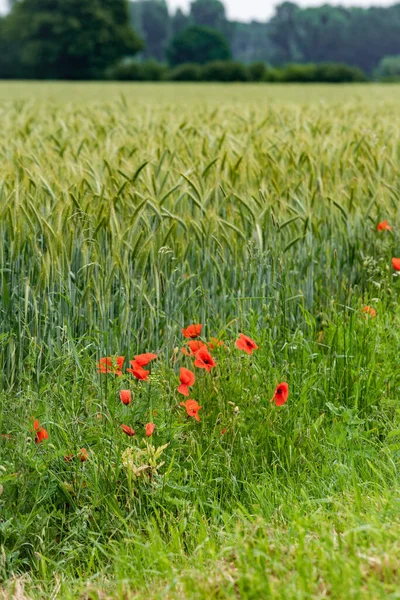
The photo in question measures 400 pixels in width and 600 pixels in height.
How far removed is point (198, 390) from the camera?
2.58 metres

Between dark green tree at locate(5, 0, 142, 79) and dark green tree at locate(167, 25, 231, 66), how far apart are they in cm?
1571

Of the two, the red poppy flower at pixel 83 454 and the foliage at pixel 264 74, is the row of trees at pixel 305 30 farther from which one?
the red poppy flower at pixel 83 454

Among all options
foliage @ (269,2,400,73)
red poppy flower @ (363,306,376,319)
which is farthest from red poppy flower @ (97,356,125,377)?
foliage @ (269,2,400,73)

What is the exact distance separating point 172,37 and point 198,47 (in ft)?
30.4

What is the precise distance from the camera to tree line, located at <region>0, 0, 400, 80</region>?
4788 cm

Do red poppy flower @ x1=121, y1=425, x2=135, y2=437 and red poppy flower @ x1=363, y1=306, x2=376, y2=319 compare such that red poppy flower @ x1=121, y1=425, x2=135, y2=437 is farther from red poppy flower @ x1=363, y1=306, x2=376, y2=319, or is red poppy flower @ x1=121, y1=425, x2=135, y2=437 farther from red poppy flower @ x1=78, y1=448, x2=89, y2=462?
red poppy flower @ x1=363, y1=306, x2=376, y2=319

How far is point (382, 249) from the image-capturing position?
3.47 meters

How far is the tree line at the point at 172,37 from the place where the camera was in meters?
47.9

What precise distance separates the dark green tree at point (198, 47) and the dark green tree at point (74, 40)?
15.7m

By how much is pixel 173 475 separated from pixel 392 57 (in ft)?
321

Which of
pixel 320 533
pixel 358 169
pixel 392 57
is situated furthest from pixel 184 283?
pixel 392 57

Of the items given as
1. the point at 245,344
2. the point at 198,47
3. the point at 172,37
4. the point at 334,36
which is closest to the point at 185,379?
the point at 245,344

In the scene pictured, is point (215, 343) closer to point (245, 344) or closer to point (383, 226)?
point (245, 344)

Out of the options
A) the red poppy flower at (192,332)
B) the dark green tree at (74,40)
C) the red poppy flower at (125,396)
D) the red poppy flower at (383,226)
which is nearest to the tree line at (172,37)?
the dark green tree at (74,40)
